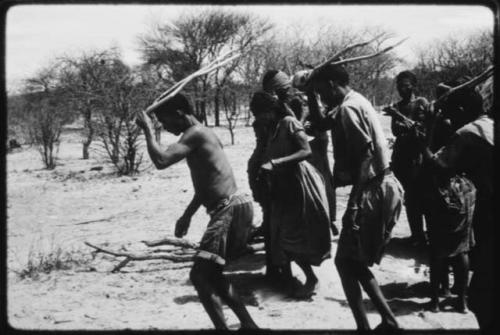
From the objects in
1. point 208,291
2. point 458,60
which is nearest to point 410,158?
point 208,291

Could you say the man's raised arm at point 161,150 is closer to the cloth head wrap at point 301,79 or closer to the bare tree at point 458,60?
the cloth head wrap at point 301,79

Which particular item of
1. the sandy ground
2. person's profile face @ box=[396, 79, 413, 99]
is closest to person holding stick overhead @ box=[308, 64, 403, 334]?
the sandy ground

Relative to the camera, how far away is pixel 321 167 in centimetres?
561

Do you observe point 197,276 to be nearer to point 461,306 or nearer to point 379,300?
point 379,300

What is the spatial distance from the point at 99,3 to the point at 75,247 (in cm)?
376

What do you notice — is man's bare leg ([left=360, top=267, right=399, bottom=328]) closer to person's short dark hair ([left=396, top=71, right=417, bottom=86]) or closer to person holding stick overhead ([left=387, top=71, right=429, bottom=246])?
person holding stick overhead ([left=387, top=71, right=429, bottom=246])

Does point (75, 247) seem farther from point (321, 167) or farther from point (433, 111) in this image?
point (433, 111)

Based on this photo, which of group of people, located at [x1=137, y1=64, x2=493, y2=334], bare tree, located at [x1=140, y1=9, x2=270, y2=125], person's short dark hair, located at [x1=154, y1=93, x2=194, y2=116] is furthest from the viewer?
bare tree, located at [x1=140, y1=9, x2=270, y2=125]

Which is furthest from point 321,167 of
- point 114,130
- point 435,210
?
point 114,130

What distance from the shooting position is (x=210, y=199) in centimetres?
347

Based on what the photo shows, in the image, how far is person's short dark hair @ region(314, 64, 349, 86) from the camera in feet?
11.7

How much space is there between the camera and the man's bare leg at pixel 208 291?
3.31 metres

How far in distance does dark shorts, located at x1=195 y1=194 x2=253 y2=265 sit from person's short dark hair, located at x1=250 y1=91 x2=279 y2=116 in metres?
1.14

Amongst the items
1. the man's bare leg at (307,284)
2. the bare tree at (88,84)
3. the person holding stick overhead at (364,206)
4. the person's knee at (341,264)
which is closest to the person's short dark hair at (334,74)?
the person holding stick overhead at (364,206)
